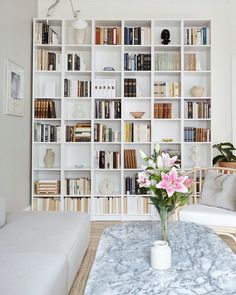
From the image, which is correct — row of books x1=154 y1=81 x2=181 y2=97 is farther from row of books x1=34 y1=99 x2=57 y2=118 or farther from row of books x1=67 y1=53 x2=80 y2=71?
row of books x1=34 y1=99 x2=57 y2=118

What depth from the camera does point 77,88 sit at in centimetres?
438

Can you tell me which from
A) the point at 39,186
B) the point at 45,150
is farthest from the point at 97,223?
the point at 45,150

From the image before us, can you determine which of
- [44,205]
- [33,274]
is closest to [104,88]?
[44,205]

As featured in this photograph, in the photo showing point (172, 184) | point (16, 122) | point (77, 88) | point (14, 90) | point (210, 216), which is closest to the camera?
point (172, 184)

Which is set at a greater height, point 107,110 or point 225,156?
point 107,110

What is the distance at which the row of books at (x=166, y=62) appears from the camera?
4.39 m

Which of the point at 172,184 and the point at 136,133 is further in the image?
the point at 136,133

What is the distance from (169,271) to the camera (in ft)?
5.11

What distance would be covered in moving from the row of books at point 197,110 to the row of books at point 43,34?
199cm

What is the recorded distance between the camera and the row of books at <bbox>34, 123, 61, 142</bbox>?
4.34 meters

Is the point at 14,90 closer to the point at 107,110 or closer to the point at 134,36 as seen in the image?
the point at 107,110

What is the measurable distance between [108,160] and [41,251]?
2.47 metres

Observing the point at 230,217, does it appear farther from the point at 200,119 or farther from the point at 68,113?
the point at 68,113

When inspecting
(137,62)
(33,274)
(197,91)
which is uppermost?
(137,62)
